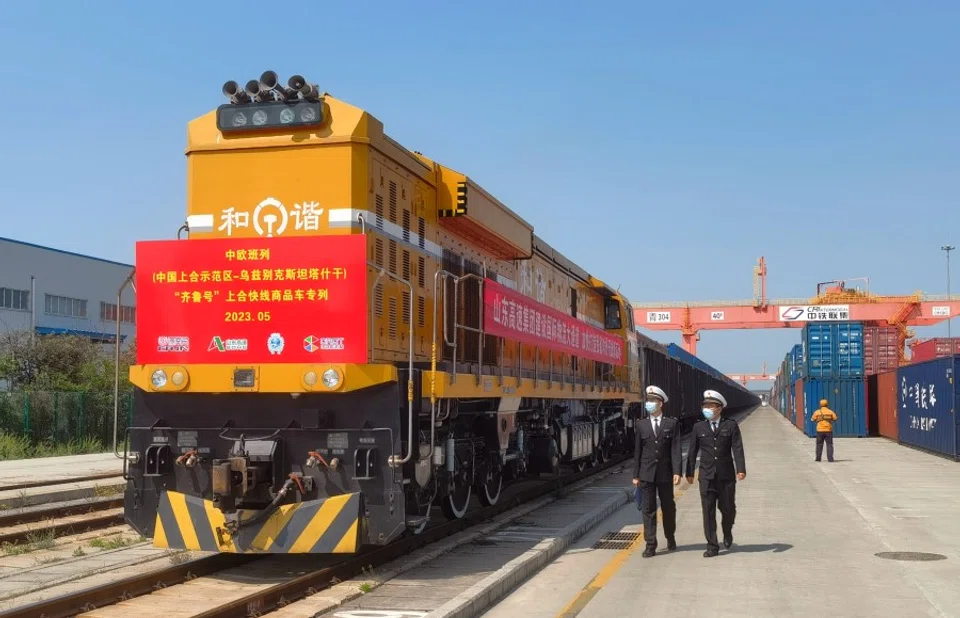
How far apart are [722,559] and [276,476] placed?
174 inches

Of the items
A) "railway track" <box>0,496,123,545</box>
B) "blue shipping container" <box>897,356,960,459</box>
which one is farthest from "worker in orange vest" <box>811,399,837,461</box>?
"railway track" <box>0,496,123,545</box>

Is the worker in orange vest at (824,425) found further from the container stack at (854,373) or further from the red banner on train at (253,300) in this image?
the red banner on train at (253,300)

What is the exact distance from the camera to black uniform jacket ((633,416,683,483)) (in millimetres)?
9828

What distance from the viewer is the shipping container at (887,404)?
106 ft

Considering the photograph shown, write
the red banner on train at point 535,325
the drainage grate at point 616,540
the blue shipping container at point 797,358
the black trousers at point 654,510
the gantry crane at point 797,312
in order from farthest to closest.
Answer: the gantry crane at point 797,312
the blue shipping container at point 797,358
the red banner on train at point 535,325
the drainage grate at point 616,540
the black trousers at point 654,510

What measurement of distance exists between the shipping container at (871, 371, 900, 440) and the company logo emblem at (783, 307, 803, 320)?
29701 mm

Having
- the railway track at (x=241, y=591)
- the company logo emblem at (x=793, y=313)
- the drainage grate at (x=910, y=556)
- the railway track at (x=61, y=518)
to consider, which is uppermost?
the company logo emblem at (x=793, y=313)

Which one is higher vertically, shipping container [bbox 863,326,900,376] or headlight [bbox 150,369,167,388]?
shipping container [bbox 863,326,900,376]

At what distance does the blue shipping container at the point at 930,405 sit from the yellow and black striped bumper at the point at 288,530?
1885cm

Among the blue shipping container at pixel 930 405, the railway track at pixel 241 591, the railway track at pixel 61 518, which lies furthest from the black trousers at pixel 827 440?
the railway track at pixel 61 518

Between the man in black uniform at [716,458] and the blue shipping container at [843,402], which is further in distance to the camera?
the blue shipping container at [843,402]

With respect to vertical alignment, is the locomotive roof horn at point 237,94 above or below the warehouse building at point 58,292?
below

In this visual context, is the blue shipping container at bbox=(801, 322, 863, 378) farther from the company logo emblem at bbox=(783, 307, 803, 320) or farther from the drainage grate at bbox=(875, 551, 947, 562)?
the company logo emblem at bbox=(783, 307, 803, 320)

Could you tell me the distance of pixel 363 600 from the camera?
303 inches
